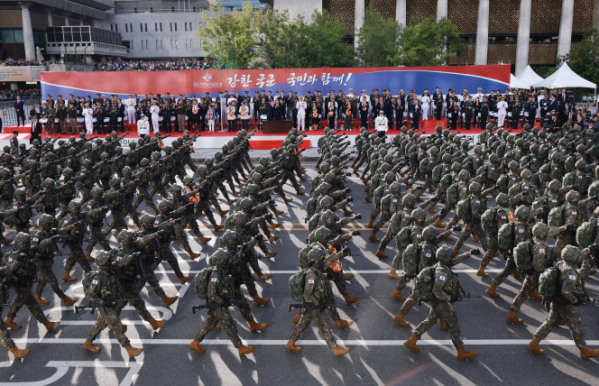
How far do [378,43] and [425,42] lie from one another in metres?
4.32

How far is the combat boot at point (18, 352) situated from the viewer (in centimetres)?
861

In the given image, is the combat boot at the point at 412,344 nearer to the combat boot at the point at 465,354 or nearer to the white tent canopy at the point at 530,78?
the combat boot at the point at 465,354

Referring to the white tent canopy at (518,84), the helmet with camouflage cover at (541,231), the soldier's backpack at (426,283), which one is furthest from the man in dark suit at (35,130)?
the white tent canopy at (518,84)

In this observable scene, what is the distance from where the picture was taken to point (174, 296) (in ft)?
35.9

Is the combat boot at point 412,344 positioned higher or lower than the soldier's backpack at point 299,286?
lower

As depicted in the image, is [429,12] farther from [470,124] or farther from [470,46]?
[470,124]

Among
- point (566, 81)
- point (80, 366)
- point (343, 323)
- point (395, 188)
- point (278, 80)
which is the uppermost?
point (278, 80)

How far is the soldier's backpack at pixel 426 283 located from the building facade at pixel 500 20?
143 feet

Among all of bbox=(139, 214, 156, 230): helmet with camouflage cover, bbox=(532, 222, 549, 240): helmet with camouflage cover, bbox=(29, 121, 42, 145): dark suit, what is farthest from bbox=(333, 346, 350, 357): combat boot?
bbox=(29, 121, 42, 145): dark suit

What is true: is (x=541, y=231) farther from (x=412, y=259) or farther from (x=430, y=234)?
(x=412, y=259)

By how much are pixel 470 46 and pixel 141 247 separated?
2006 inches

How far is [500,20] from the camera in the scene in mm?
52594

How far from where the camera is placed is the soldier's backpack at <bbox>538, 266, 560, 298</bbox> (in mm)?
8109

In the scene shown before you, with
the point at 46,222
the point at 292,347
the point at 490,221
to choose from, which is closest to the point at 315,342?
the point at 292,347
